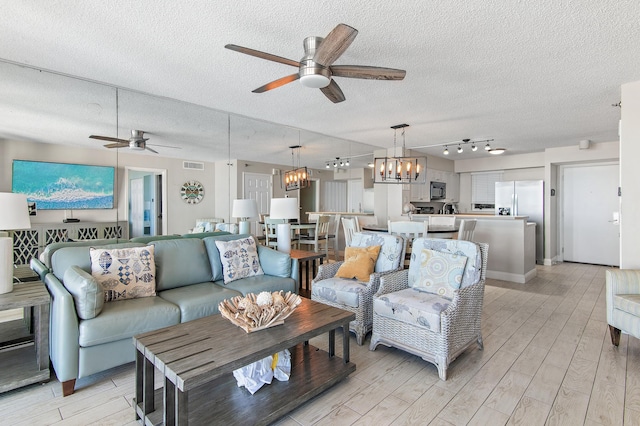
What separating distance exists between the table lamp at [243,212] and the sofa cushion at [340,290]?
136 cm

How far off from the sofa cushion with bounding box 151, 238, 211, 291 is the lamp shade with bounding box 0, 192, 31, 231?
2.98 ft

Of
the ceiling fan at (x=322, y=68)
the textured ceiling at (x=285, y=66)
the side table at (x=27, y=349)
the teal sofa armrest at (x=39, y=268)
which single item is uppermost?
the textured ceiling at (x=285, y=66)

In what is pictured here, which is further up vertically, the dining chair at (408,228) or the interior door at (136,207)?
the interior door at (136,207)

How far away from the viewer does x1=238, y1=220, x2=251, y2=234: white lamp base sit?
397cm

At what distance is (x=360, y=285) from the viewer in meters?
2.87

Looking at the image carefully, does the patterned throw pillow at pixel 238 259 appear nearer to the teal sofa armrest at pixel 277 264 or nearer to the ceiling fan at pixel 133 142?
the teal sofa armrest at pixel 277 264

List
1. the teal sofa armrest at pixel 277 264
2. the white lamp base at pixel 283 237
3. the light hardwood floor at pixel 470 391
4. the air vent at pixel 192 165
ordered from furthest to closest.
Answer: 1. the white lamp base at pixel 283 237
2. the air vent at pixel 192 165
3. the teal sofa armrest at pixel 277 264
4. the light hardwood floor at pixel 470 391

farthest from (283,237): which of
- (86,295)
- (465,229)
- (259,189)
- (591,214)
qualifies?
(591,214)

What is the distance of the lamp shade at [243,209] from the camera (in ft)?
13.1

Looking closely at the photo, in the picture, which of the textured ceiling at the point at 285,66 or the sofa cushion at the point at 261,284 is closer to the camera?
the textured ceiling at the point at 285,66

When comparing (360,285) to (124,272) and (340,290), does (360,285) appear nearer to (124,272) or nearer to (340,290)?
(340,290)

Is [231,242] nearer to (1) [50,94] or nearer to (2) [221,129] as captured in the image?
(2) [221,129]

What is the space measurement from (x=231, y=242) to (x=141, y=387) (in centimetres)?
156

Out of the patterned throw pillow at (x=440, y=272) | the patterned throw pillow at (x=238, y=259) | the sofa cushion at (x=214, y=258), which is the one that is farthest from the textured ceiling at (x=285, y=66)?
the patterned throw pillow at (x=440, y=272)
